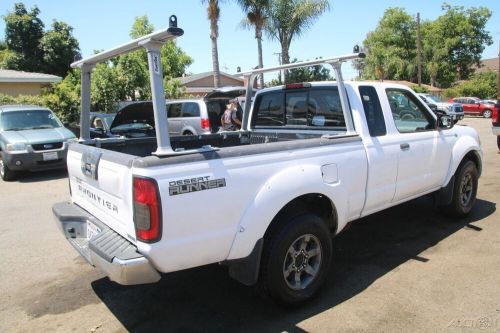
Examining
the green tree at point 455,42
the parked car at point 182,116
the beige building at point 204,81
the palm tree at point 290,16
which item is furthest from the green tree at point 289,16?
the green tree at point 455,42

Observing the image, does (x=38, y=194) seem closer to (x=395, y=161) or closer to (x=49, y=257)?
(x=49, y=257)

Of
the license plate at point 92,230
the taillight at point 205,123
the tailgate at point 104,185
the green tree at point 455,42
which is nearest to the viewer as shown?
the tailgate at point 104,185

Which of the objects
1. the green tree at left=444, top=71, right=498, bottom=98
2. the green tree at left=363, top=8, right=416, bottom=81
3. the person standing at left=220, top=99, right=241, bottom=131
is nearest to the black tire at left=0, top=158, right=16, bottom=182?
the person standing at left=220, top=99, right=241, bottom=131

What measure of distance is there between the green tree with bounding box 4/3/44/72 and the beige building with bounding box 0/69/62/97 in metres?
8.32

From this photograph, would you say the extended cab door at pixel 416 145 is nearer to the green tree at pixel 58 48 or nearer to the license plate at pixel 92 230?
the license plate at pixel 92 230

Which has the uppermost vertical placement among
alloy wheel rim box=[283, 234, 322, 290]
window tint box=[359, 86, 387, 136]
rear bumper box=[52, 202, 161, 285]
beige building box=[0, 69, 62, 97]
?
beige building box=[0, 69, 62, 97]

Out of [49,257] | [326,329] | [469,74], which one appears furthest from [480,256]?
[469,74]

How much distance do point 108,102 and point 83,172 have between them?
15814mm

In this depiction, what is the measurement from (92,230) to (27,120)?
28.7 feet

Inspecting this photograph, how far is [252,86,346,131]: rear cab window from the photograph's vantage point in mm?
4492

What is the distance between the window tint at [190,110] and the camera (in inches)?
495

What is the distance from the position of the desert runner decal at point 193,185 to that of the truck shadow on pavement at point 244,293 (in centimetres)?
44

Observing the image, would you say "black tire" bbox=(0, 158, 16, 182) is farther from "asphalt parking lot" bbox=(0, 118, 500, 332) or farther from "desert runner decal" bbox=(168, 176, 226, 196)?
"desert runner decal" bbox=(168, 176, 226, 196)

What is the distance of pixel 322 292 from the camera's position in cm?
385
